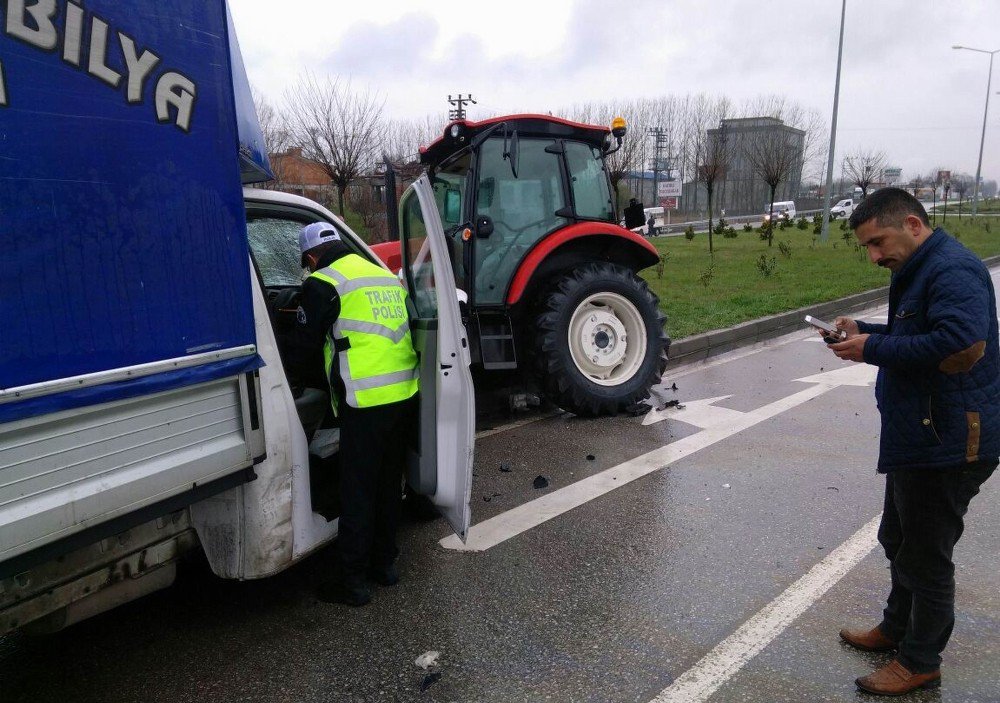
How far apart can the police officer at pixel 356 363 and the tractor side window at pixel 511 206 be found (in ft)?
8.63

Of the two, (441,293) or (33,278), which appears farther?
(441,293)

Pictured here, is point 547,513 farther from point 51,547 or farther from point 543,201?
point 543,201

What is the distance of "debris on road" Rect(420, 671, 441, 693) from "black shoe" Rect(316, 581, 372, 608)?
1.95 ft

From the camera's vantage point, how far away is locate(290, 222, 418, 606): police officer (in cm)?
291

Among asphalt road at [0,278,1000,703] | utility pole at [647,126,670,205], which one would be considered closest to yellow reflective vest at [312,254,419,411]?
asphalt road at [0,278,1000,703]

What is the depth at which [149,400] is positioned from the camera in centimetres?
213

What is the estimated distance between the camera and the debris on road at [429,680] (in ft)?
8.31

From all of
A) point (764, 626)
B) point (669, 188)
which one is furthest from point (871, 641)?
point (669, 188)

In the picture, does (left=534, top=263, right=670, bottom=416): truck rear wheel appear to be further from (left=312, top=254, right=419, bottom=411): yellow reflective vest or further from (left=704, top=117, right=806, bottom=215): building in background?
(left=704, top=117, right=806, bottom=215): building in background

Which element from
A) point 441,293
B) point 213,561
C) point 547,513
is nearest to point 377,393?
point 441,293

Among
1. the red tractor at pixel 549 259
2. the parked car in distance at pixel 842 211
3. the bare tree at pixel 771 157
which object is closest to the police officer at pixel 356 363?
the red tractor at pixel 549 259

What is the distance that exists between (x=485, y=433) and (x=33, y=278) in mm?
3938

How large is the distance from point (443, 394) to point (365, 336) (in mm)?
418

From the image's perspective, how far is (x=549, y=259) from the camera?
19.1 ft
